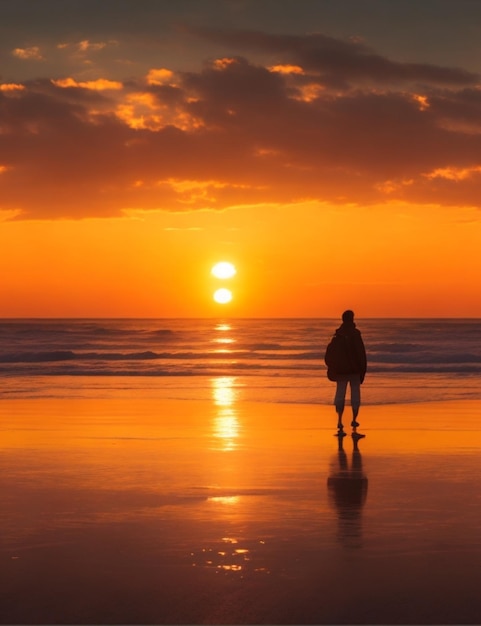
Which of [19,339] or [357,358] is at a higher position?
[19,339]

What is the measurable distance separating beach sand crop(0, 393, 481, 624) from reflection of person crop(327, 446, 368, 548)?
0.9 inches

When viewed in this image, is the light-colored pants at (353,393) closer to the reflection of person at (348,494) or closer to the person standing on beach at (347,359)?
the person standing on beach at (347,359)

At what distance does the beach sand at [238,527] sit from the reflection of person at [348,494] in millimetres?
22

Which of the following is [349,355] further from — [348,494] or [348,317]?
[348,494]

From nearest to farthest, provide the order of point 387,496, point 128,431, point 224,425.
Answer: point 387,496 < point 128,431 < point 224,425

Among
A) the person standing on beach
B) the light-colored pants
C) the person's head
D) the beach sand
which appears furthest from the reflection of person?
the person's head

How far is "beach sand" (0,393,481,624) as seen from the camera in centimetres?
554

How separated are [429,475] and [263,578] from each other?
15.5 ft

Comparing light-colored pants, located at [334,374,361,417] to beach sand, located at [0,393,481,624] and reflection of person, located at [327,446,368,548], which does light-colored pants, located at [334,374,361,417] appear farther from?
reflection of person, located at [327,446,368,548]

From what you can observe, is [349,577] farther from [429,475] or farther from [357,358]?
[357,358]

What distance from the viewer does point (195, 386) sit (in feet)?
84.8

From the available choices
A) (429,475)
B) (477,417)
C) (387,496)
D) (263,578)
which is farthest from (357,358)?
(263,578)

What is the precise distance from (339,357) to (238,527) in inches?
295

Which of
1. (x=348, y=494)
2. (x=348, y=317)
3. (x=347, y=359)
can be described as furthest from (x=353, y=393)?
(x=348, y=494)
